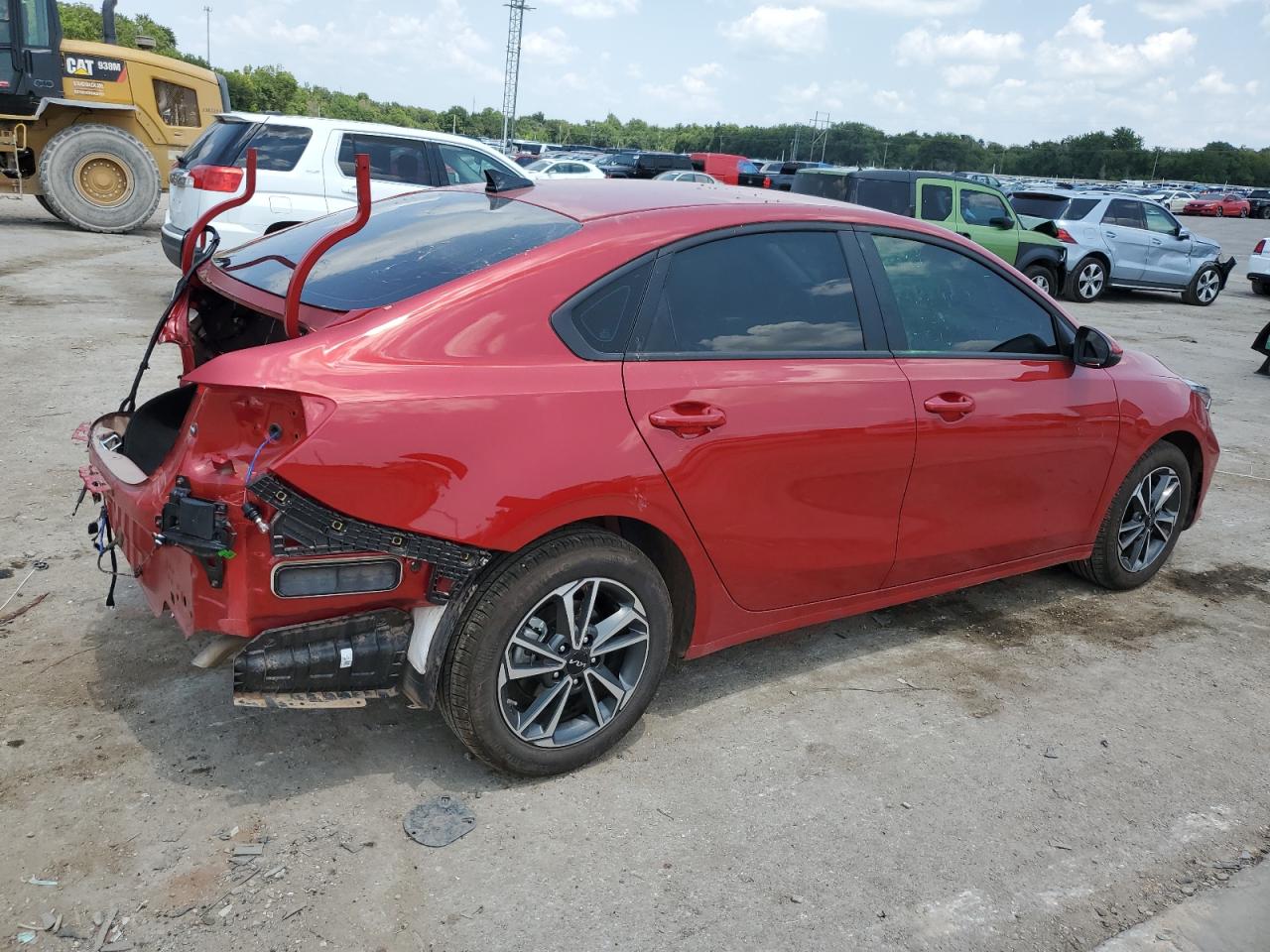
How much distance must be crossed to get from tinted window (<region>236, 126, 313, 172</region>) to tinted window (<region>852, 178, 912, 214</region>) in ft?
22.8

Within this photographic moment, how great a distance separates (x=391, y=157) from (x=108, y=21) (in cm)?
934

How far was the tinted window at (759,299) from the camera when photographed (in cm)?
322

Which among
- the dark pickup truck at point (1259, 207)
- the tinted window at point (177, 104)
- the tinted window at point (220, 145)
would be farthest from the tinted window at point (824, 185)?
the dark pickup truck at point (1259, 207)

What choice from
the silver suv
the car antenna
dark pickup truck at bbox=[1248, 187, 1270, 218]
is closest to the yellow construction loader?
the car antenna

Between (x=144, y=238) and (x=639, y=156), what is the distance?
23.4 metres

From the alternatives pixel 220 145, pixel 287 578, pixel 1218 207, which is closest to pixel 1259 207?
pixel 1218 207

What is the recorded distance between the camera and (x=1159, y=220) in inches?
664

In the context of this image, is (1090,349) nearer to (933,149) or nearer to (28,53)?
(28,53)

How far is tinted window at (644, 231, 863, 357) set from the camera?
3217mm

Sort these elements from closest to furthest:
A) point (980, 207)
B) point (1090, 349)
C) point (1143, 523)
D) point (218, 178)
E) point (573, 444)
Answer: point (573, 444)
point (1090, 349)
point (1143, 523)
point (218, 178)
point (980, 207)

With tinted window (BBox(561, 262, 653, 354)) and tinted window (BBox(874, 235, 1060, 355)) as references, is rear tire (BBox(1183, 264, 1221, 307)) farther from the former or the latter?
tinted window (BBox(561, 262, 653, 354))

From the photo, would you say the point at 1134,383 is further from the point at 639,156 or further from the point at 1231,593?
the point at 639,156

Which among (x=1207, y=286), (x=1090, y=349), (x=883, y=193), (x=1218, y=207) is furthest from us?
(x=1218, y=207)

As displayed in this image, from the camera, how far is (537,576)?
290cm
